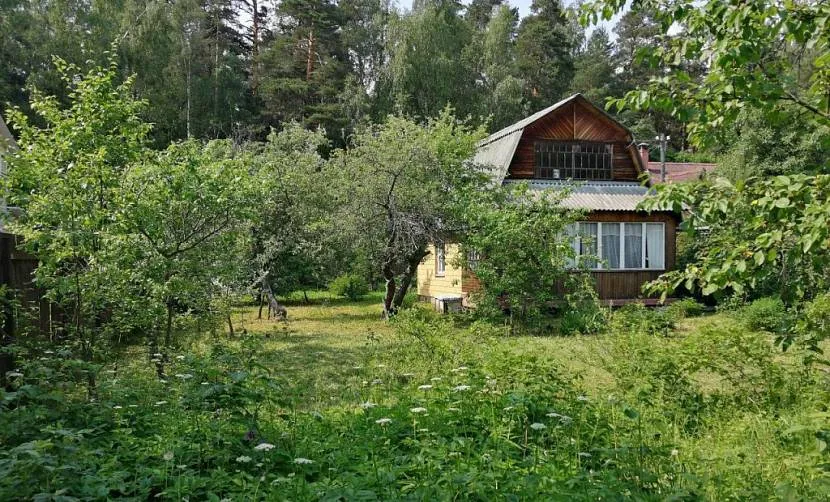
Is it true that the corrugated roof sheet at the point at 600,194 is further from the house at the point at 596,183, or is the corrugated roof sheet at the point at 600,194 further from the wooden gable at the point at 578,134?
the wooden gable at the point at 578,134

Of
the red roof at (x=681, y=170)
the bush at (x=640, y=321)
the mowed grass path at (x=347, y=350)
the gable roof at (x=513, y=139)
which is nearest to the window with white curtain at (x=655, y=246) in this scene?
the gable roof at (x=513, y=139)

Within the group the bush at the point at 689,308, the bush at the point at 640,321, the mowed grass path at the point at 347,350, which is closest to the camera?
the mowed grass path at the point at 347,350

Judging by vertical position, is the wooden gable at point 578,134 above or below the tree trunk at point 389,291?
above

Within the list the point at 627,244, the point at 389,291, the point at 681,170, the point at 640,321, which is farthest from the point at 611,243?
the point at 681,170

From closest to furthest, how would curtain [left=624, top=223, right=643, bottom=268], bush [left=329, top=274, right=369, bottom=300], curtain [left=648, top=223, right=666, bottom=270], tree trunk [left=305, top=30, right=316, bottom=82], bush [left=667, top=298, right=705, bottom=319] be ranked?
bush [left=667, top=298, right=705, bottom=319]
curtain [left=624, top=223, right=643, bottom=268]
curtain [left=648, top=223, right=666, bottom=270]
bush [left=329, top=274, right=369, bottom=300]
tree trunk [left=305, top=30, right=316, bottom=82]

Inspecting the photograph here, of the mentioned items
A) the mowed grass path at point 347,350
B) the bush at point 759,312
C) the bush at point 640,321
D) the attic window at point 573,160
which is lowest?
the mowed grass path at point 347,350

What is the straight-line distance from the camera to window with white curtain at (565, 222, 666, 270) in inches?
683

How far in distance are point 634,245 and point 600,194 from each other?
185cm

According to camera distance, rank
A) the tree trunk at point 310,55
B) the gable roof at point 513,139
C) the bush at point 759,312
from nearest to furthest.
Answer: the bush at point 759,312, the gable roof at point 513,139, the tree trunk at point 310,55

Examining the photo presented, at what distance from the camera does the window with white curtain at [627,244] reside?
1734 cm

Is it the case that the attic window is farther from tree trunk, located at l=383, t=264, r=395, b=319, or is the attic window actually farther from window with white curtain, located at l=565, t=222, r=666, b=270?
tree trunk, located at l=383, t=264, r=395, b=319

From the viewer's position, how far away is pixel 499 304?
1323cm

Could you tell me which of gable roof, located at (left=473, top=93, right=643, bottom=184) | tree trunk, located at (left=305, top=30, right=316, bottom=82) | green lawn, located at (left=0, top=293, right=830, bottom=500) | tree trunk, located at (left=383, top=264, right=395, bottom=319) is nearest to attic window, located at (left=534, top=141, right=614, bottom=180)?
gable roof, located at (left=473, top=93, right=643, bottom=184)

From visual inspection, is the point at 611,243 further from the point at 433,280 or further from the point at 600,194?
the point at 433,280
